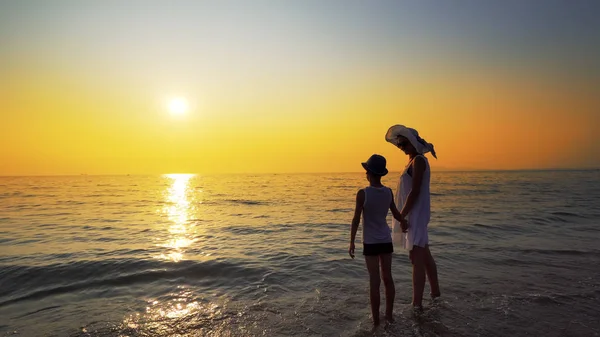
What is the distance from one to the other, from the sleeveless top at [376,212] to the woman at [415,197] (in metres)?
0.57

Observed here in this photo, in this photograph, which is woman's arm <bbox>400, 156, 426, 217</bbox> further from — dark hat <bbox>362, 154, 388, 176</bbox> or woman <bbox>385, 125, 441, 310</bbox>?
dark hat <bbox>362, 154, 388, 176</bbox>

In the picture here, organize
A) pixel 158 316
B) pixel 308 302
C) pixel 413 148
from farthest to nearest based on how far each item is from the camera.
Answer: pixel 308 302 → pixel 158 316 → pixel 413 148

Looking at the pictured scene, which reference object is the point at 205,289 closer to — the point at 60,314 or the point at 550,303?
the point at 60,314

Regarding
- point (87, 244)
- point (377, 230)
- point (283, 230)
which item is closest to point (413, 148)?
point (377, 230)

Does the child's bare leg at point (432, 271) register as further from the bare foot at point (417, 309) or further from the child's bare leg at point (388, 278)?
the child's bare leg at point (388, 278)

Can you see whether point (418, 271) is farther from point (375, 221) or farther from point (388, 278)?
point (375, 221)

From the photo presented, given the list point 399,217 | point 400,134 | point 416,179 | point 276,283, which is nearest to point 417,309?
point 399,217

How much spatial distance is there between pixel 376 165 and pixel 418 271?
6.38 feet

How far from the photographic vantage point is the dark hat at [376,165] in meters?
4.70

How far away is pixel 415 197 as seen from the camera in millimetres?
5062

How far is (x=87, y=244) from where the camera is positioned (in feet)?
38.9

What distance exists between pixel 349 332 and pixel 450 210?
59.7 ft

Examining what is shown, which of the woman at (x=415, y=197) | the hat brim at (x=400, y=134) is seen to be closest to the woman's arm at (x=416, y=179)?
the woman at (x=415, y=197)

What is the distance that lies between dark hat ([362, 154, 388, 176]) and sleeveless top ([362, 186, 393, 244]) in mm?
223
